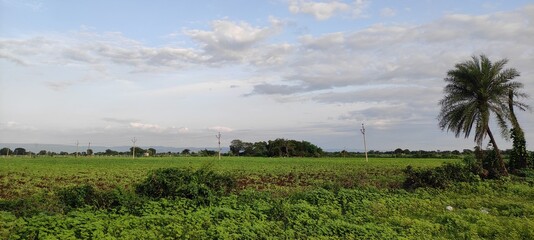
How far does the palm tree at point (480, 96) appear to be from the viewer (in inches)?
824

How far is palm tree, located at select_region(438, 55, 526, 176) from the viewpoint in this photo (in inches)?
824

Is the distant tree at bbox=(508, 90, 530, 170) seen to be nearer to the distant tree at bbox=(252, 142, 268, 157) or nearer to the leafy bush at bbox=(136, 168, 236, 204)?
the leafy bush at bbox=(136, 168, 236, 204)

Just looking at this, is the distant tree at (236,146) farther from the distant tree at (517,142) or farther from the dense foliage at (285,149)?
the distant tree at (517,142)

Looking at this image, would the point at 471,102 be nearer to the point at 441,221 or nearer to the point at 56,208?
the point at 441,221

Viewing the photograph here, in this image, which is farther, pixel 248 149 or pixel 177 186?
pixel 248 149

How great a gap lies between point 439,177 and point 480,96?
662 centimetres

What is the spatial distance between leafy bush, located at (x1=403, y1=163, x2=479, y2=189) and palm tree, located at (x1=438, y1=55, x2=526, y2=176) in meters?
3.72

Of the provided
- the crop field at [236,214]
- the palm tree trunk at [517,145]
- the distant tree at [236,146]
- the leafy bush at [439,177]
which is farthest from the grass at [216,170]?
the distant tree at [236,146]

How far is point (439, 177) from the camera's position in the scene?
A: 56.6ft

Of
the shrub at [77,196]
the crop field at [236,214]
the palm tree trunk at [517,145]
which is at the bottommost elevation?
the crop field at [236,214]

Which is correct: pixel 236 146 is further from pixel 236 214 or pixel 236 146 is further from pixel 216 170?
pixel 236 214

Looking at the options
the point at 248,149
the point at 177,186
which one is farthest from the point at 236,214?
the point at 248,149

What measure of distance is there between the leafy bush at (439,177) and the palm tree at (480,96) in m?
3.72

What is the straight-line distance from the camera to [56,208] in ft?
29.5
